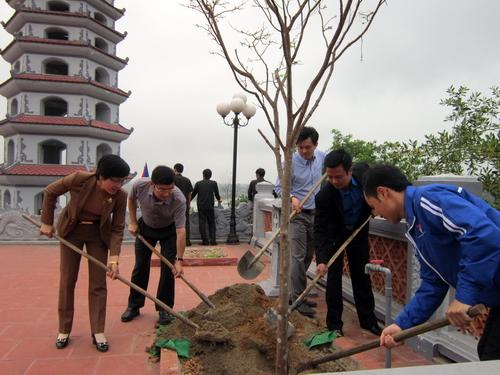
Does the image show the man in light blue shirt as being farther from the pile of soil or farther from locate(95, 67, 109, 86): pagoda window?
locate(95, 67, 109, 86): pagoda window

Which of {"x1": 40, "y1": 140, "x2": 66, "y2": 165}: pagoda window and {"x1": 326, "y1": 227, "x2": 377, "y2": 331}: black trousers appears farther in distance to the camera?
{"x1": 40, "y1": 140, "x2": 66, "y2": 165}: pagoda window

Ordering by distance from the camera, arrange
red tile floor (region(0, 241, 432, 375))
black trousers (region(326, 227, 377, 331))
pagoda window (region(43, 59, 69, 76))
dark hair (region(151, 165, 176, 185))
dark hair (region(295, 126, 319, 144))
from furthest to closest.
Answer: pagoda window (region(43, 59, 69, 76))
dark hair (region(295, 126, 319, 144))
black trousers (region(326, 227, 377, 331))
dark hair (region(151, 165, 176, 185))
red tile floor (region(0, 241, 432, 375))

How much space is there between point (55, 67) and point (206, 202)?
1660 centimetres

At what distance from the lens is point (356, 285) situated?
3662mm

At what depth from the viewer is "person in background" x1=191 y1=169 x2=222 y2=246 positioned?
9.43m

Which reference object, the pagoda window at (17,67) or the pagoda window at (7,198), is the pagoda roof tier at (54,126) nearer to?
the pagoda window at (17,67)

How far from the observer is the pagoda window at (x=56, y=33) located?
1939cm

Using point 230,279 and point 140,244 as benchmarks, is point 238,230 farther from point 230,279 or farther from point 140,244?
point 140,244

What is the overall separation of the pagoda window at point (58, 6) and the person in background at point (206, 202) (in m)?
16.4

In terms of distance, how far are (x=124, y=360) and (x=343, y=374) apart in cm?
249

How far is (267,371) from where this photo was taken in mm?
2879

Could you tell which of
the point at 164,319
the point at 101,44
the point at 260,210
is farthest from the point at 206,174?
the point at 101,44

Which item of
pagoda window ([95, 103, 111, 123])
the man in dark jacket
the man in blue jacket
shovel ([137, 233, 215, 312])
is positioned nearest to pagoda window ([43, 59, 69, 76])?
pagoda window ([95, 103, 111, 123])

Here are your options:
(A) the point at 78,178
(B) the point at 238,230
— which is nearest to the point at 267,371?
(A) the point at 78,178
